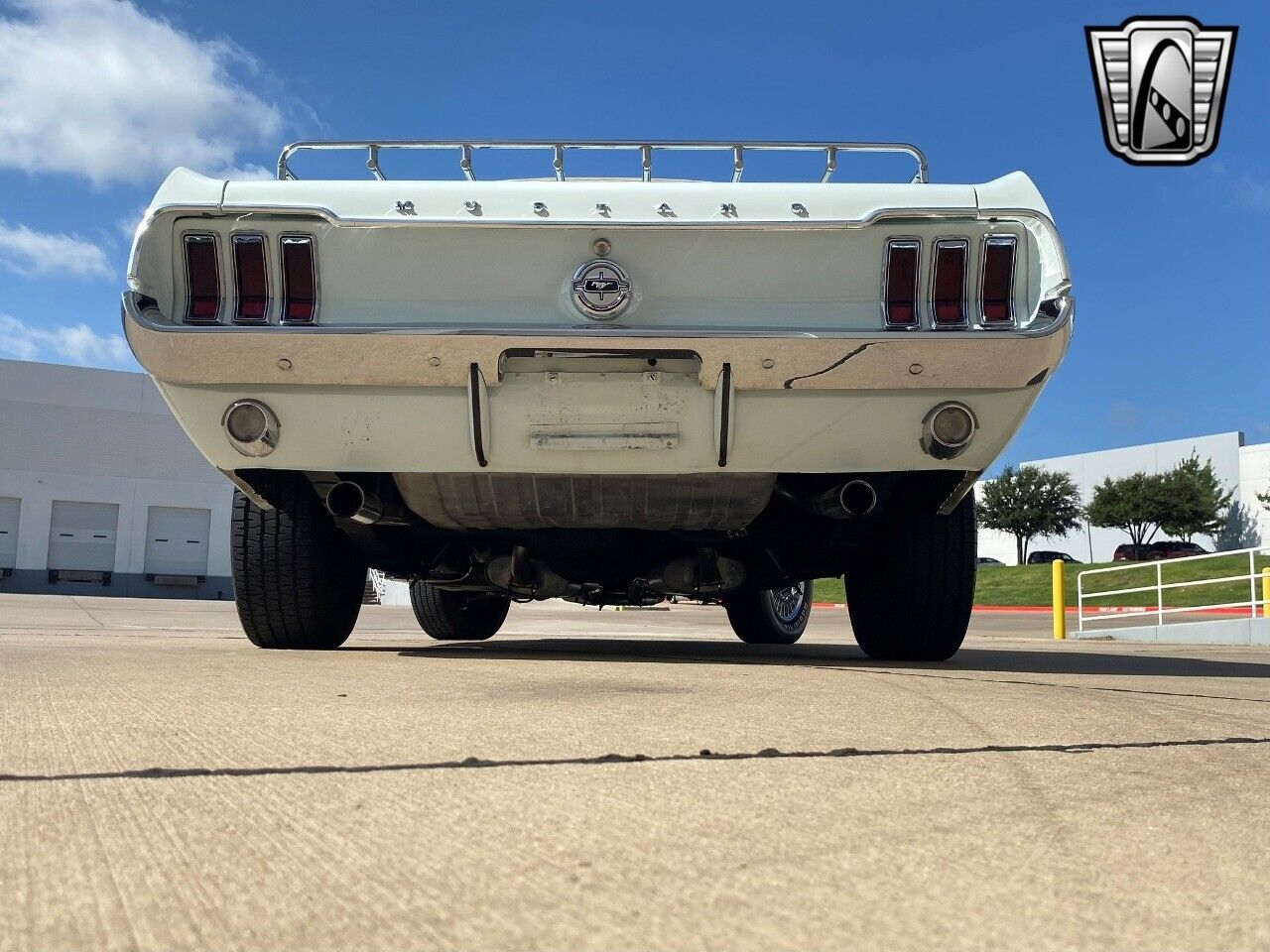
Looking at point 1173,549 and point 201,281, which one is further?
point 1173,549

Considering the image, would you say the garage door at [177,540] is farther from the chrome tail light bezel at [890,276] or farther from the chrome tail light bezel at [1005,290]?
the chrome tail light bezel at [1005,290]

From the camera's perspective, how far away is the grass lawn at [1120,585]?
23234 millimetres

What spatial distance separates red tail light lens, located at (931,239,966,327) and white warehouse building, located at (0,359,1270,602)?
125 ft

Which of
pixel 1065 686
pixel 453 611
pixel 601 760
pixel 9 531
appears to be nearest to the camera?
pixel 601 760

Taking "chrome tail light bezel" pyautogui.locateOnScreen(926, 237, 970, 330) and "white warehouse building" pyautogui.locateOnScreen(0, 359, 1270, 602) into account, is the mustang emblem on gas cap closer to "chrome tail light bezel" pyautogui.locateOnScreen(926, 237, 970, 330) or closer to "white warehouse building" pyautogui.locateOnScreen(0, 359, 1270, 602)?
"chrome tail light bezel" pyautogui.locateOnScreen(926, 237, 970, 330)

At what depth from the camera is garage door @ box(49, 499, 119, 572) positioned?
3788 cm

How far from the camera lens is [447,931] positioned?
2.72 ft

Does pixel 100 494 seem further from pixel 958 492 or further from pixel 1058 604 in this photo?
pixel 958 492

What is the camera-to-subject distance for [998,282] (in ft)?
10.4

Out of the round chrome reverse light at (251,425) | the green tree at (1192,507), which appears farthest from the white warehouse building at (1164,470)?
the round chrome reverse light at (251,425)

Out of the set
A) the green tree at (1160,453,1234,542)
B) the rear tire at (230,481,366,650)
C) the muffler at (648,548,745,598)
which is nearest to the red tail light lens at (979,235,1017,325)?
the muffler at (648,548,745,598)

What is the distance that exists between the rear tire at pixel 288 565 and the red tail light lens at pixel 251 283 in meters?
0.79

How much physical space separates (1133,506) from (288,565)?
4740cm

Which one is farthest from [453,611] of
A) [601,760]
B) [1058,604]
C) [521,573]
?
[1058,604]
